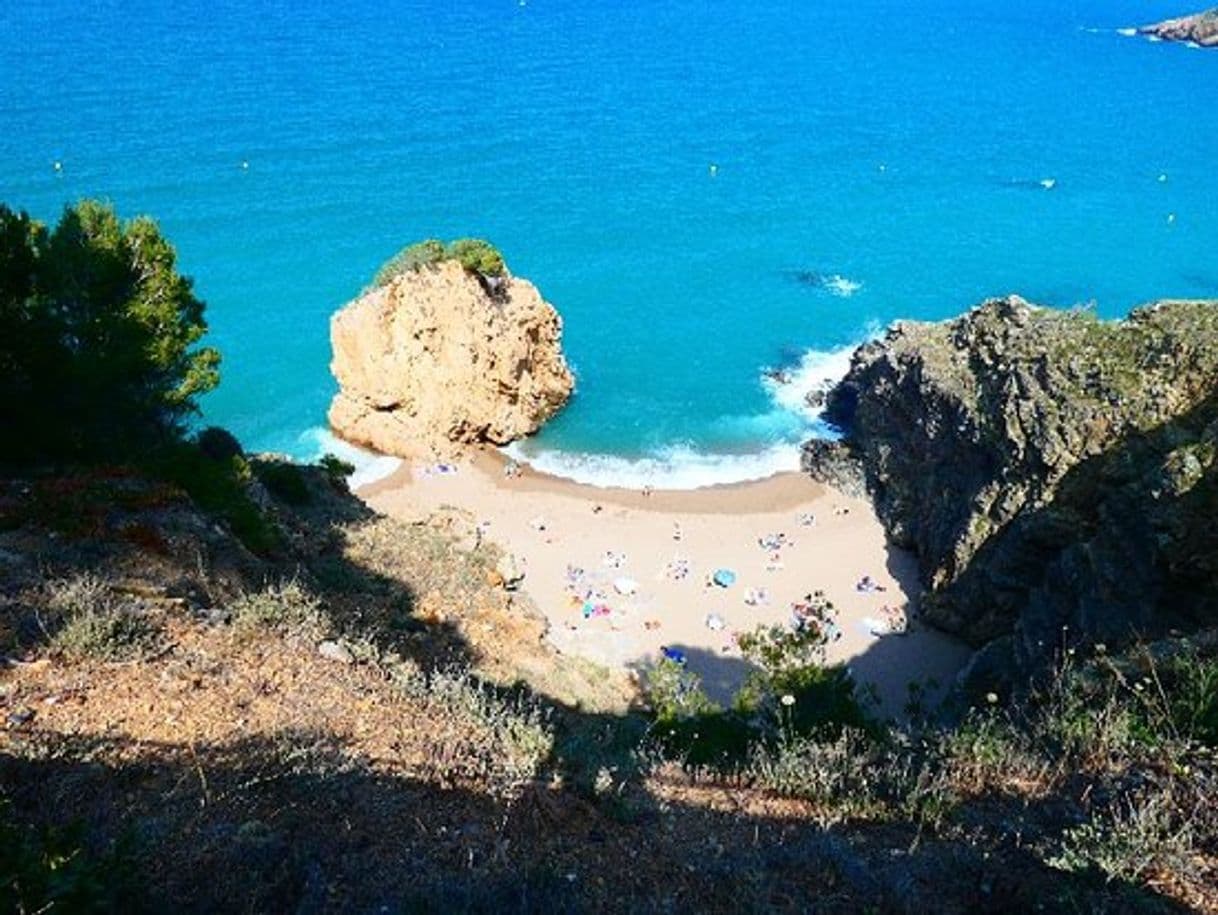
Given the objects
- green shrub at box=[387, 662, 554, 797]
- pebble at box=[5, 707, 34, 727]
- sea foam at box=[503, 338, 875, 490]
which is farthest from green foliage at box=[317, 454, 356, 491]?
pebble at box=[5, 707, 34, 727]

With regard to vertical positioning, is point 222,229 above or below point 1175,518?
above

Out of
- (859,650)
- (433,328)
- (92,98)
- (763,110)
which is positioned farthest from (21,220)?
(763,110)

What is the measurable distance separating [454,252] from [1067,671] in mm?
29087

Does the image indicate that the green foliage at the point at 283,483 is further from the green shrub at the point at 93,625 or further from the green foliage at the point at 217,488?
the green shrub at the point at 93,625

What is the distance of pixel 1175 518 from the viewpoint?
668 inches

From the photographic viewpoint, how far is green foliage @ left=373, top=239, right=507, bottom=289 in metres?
35.7

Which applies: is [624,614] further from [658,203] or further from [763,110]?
[763,110]

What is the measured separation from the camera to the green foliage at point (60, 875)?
5043mm

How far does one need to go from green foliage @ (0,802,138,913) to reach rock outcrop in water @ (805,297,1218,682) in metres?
15.9

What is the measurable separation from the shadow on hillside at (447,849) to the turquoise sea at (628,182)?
28.1 metres

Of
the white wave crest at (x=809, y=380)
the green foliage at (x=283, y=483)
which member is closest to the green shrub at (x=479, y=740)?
the green foliage at (x=283, y=483)

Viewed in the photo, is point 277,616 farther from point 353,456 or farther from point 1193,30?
point 1193,30

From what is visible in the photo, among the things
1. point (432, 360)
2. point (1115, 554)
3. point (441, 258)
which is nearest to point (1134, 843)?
point (1115, 554)

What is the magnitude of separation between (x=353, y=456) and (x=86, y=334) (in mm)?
17499
